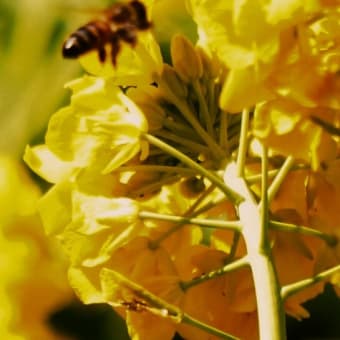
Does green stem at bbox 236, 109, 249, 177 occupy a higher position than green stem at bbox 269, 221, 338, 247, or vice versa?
green stem at bbox 236, 109, 249, 177

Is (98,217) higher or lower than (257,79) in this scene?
lower

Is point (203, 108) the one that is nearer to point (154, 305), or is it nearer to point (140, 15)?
point (140, 15)

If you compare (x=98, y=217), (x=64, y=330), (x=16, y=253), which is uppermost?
(x=98, y=217)

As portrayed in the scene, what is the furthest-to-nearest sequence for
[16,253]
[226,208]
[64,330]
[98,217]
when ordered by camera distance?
[64,330] → [16,253] → [226,208] → [98,217]

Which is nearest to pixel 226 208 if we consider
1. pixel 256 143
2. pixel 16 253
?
pixel 256 143

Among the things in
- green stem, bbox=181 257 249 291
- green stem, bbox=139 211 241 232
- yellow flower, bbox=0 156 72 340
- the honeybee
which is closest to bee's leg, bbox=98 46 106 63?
the honeybee

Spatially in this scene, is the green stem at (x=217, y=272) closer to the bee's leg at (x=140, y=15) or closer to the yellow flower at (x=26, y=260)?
the bee's leg at (x=140, y=15)

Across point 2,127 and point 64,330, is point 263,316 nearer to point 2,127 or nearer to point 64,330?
point 64,330

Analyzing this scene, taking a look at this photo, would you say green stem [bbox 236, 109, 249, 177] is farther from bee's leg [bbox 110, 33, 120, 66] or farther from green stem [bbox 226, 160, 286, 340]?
bee's leg [bbox 110, 33, 120, 66]
